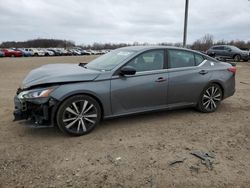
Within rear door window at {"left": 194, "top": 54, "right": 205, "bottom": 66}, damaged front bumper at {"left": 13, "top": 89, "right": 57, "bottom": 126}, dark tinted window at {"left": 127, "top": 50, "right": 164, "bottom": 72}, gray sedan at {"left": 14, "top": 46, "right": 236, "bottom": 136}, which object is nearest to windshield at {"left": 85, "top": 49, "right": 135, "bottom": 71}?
gray sedan at {"left": 14, "top": 46, "right": 236, "bottom": 136}

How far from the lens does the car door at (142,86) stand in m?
4.54

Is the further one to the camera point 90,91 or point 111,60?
point 111,60

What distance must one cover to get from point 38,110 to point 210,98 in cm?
359

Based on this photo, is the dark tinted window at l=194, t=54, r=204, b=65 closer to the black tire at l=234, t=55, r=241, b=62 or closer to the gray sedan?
the gray sedan

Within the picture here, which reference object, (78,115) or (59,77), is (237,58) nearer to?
(78,115)

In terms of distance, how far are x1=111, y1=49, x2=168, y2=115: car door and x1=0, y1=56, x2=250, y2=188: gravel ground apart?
1.24 feet

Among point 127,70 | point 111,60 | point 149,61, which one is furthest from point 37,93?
point 149,61

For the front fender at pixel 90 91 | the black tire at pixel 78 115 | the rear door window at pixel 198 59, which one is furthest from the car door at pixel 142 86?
the rear door window at pixel 198 59

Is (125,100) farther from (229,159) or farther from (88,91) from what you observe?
(229,159)

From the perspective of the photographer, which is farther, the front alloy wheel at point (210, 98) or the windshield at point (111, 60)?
the front alloy wheel at point (210, 98)

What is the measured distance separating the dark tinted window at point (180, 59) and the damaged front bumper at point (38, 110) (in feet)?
8.07

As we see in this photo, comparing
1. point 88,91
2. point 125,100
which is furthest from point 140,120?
point 88,91

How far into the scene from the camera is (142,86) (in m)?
4.72

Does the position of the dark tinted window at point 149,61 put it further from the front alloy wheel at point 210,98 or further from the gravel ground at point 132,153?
the front alloy wheel at point 210,98
